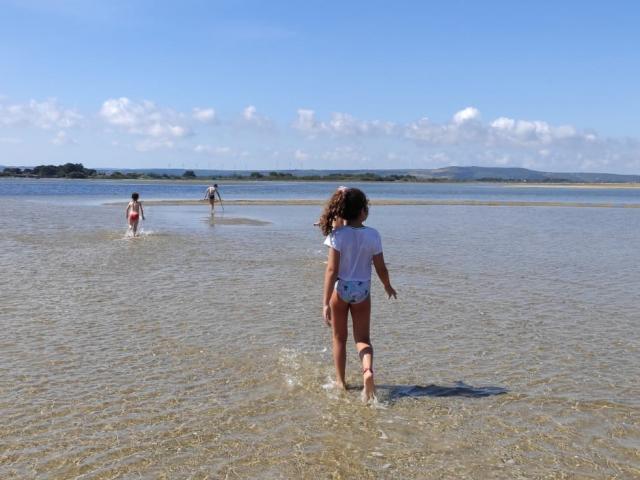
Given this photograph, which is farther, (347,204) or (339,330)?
(339,330)

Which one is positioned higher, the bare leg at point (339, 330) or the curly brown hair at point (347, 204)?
the curly brown hair at point (347, 204)

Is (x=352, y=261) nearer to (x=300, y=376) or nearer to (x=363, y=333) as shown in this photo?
(x=363, y=333)

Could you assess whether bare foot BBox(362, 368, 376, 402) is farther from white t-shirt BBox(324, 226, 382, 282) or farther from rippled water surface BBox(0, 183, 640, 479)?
white t-shirt BBox(324, 226, 382, 282)

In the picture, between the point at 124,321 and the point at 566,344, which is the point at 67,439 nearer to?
the point at 124,321

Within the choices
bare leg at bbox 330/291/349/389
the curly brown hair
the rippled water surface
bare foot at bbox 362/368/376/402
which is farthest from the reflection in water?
the curly brown hair

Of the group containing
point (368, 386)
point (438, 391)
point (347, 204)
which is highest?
point (347, 204)


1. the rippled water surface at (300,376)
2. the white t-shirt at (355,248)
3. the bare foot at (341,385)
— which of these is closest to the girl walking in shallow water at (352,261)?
the white t-shirt at (355,248)

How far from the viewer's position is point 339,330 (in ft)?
23.3

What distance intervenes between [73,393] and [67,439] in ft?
3.84

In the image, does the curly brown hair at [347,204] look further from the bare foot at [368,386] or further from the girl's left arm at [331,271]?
the bare foot at [368,386]

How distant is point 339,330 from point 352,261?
84 centimetres

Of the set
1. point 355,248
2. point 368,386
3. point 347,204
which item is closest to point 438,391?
point 368,386

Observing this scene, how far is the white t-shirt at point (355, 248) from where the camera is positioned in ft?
22.2

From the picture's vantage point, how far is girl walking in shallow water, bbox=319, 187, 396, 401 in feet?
22.1
